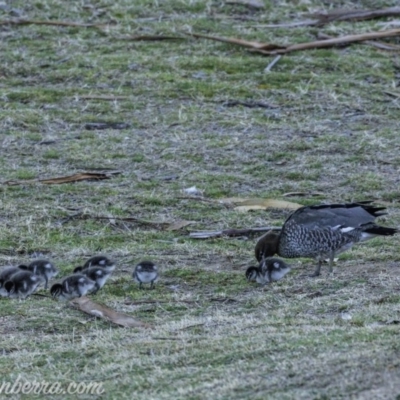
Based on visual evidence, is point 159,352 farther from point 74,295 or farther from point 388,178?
point 388,178

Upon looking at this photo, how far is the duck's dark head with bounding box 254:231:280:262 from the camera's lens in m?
11.9

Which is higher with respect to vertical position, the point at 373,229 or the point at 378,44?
the point at 373,229

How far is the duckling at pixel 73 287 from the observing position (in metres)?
10.6

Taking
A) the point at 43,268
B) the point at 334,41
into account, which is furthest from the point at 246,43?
the point at 43,268

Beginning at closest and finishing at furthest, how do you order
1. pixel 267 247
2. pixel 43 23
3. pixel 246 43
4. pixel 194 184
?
pixel 267 247
pixel 194 184
pixel 246 43
pixel 43 23

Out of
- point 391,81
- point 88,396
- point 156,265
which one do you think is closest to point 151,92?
point 391,81

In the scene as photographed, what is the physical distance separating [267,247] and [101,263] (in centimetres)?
166

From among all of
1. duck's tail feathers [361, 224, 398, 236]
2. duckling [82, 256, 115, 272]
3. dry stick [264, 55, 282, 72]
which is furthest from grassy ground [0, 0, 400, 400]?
duck's tail feathers [361, 224, 398, 236]

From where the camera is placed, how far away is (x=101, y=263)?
37.0 ft

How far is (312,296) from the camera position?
10.5 m

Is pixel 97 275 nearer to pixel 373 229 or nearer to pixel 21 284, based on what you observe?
pixel 21 284

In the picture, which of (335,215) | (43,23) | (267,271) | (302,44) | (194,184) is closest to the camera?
(267,271)

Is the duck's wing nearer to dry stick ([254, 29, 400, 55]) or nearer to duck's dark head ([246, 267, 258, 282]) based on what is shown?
duck's dark head ([246, 267, 258, 282])

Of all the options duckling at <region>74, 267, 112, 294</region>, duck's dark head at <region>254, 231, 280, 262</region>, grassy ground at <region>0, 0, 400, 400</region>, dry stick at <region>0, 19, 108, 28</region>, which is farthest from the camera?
dry stick at <region>0, 19, 108, 28</region>
